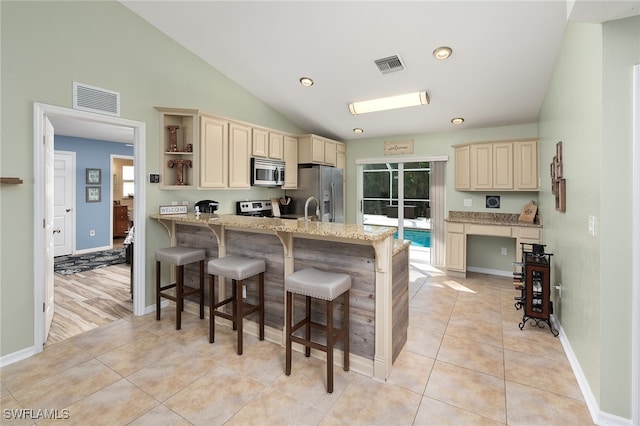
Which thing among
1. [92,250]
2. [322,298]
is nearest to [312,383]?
[322,298]

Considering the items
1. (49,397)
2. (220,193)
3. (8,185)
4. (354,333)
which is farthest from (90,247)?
(354,333)

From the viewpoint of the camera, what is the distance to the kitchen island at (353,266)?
2.19 metres

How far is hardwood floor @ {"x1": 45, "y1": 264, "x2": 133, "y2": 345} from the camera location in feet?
10.0

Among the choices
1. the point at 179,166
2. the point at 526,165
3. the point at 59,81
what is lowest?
the point at 179,166

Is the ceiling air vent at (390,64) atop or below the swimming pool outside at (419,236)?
atop

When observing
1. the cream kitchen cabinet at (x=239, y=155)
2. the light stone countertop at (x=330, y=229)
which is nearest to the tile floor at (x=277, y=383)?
the light stone countertop at (x=330, y=229)

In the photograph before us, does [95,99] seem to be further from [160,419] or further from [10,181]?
[160,419]

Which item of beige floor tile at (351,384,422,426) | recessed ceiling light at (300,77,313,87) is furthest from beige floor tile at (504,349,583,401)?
recessed ceiling light at (300,77,313,87)

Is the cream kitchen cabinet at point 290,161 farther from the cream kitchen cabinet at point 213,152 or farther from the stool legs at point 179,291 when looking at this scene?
the stool legs at point 179,291

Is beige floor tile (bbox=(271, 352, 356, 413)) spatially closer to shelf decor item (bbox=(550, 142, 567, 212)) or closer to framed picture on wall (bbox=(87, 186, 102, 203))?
shelf decor item (bbox=(550, 142, 567, 212))

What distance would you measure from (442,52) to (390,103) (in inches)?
47.9

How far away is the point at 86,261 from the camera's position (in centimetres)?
572

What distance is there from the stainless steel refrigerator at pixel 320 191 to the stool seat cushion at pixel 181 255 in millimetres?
2410

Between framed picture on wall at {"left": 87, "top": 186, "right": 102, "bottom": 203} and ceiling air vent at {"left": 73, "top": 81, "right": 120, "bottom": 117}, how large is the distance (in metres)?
4.61
